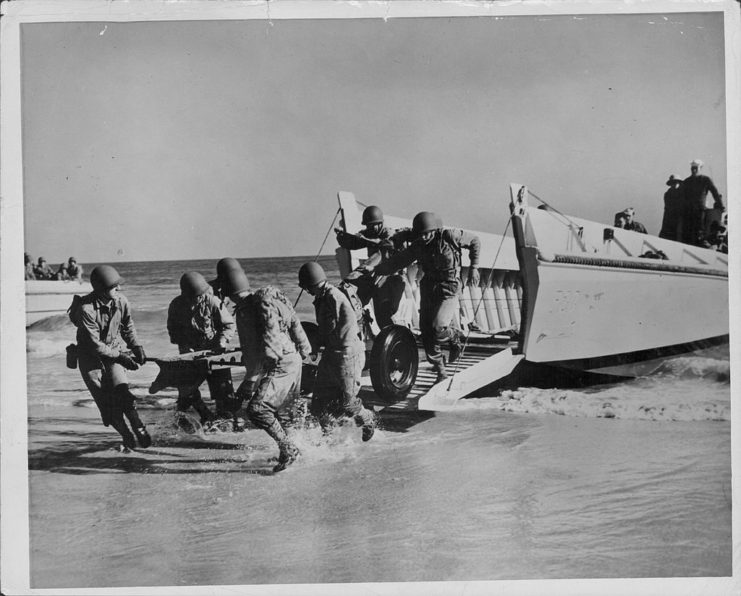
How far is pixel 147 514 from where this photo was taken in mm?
4113

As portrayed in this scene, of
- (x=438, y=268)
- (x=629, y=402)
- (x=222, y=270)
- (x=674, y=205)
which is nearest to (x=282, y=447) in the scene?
(x=222, y=270)

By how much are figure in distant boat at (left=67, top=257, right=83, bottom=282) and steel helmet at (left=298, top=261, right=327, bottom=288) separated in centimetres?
136

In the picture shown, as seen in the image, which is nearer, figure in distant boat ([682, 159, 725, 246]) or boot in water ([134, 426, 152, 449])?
boot in water ([134, 426, 152, 449])

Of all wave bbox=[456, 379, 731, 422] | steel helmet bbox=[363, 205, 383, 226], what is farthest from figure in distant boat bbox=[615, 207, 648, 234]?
steel helmet bbox=[363, 205, 383, 226]

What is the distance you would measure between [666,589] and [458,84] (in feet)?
11.0

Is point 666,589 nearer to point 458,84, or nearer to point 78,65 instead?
point 458,84

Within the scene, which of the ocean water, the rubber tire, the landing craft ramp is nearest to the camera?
the ocean water

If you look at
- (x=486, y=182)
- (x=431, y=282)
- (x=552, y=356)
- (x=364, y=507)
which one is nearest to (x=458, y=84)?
(x=486, y=182)

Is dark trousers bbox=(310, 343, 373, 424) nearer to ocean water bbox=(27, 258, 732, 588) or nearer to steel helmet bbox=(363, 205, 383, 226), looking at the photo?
ocean water bbox=(27, 258, 732, 588)

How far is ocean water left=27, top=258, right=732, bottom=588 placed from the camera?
13.4 ft

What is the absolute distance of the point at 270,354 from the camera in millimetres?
4137

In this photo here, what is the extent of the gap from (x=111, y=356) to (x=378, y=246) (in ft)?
5.83

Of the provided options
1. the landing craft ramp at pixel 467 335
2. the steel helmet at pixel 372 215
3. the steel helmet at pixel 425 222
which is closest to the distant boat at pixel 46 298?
the landing craft ramp at pixel 467 335

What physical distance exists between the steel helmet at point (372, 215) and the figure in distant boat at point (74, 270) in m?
1.79
